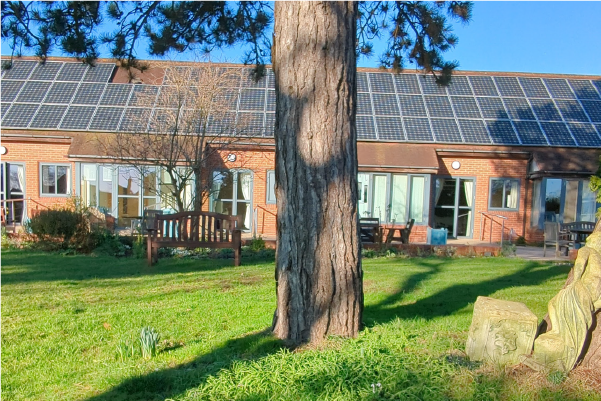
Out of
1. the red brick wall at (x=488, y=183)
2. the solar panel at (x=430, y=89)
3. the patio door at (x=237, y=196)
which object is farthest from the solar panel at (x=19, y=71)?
the red brick wall at (x=488, y=183)

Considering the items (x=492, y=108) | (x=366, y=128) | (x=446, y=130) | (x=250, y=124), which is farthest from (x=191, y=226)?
(x=492, y=108)

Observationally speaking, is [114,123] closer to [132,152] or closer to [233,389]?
[132,152]

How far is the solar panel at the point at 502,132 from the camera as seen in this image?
60.2 ft

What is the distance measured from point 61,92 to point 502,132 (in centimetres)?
1687

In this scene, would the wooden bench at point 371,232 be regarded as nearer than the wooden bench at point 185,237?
No

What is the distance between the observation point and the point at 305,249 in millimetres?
4586

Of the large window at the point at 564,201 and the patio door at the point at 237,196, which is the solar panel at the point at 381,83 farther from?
the large window at the point at 564,201

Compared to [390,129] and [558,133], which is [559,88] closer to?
[558,133]

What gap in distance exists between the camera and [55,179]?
1852 centimetres

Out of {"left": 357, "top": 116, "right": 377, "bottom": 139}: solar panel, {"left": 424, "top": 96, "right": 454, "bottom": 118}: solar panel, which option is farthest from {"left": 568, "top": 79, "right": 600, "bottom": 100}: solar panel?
{"left": 357, "top": 116, "right": 377, "bottom": 139}: solar panel

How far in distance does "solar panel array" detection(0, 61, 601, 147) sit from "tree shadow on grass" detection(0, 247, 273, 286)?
701 centimetres

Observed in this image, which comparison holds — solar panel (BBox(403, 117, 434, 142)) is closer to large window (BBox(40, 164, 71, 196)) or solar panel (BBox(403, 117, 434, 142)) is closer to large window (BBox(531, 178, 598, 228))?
large window (BBox(531, 178, 598, 228))

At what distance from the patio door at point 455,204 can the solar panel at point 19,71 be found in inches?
669

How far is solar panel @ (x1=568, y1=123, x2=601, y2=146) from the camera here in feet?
59.8
